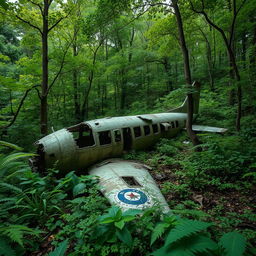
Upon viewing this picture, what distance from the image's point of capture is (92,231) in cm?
264

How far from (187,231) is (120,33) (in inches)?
838

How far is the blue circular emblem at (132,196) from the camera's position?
3.35m

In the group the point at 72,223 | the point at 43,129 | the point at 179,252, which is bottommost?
the point at 72,223

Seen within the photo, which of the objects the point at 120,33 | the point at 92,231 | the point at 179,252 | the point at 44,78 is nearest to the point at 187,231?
Result: the point at 179,252

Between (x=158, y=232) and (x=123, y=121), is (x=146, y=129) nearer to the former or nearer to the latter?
(x=123, y=121)

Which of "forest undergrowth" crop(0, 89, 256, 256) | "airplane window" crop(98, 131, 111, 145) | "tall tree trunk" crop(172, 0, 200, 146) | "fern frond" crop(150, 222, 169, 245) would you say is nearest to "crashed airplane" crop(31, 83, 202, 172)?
"airplane window" crop(98, 131, 111, 145)

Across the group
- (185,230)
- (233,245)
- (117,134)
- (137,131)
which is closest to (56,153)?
(117,134)

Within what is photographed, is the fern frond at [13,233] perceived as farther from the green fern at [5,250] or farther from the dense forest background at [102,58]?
the dense forest background at [102,58]

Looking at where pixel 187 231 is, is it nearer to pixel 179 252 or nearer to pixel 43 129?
pixel 179 252

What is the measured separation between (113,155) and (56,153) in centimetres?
224

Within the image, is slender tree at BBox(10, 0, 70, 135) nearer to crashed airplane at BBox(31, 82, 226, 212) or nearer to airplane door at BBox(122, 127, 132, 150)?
crashed airplane at BBox(31, 82, 226, 212)

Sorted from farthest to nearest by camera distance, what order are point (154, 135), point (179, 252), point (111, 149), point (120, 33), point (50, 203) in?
point (120, 33) → point (154, 135) → point (111, 149) → point (50, 203) → point (179, 252)

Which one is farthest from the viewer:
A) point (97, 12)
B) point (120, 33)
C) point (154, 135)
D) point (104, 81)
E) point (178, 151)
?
point (120, 33)

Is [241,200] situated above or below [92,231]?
below
